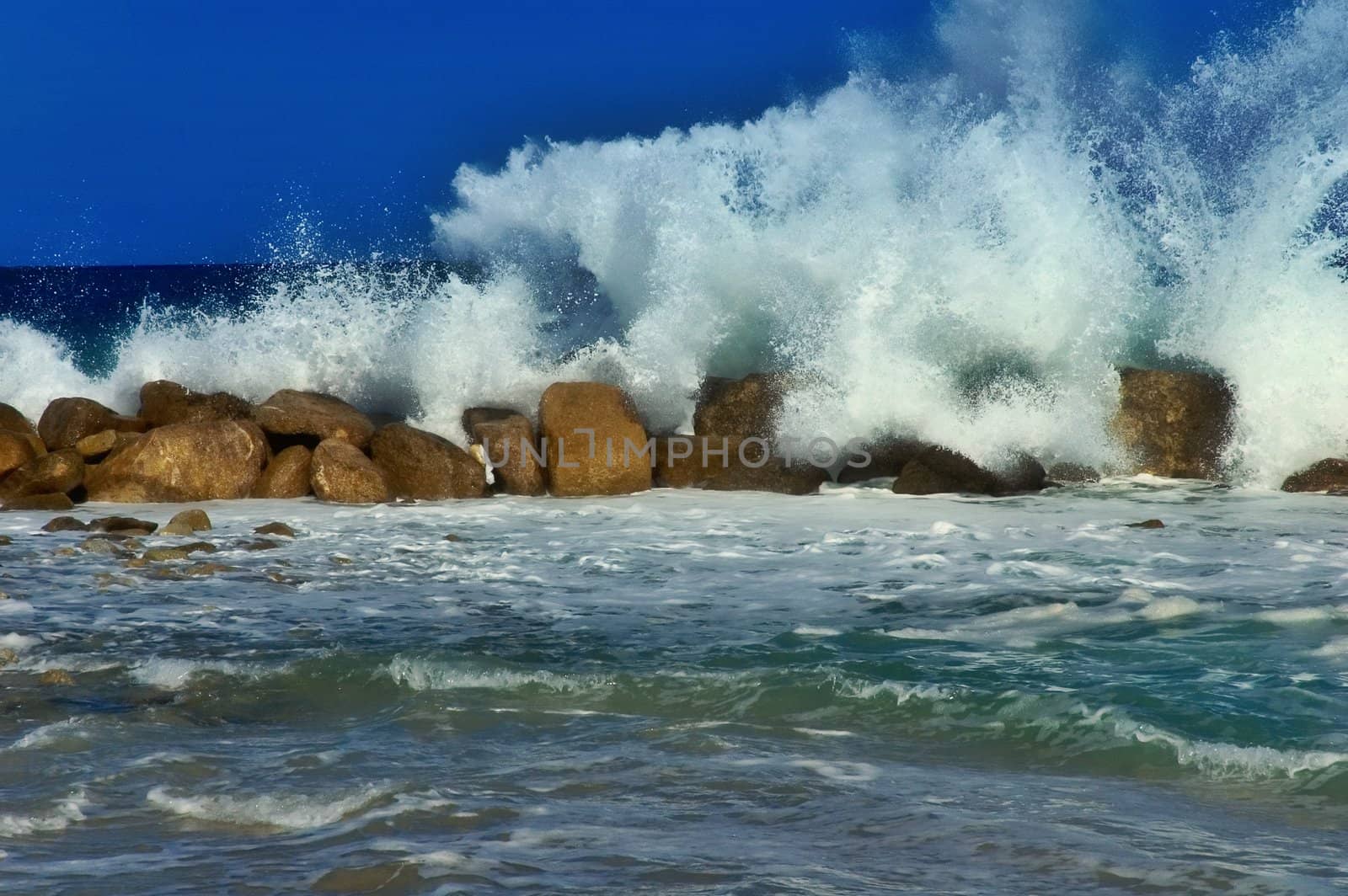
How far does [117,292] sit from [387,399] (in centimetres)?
3652

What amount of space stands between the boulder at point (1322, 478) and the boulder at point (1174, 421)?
0.58 m

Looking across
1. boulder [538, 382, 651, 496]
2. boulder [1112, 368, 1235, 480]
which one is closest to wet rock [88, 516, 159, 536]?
boulder [538, 382, 651, 496]

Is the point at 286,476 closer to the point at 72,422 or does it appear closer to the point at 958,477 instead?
the point at 72,422

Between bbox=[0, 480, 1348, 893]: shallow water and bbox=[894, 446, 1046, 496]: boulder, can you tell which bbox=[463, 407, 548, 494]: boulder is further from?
bbox=[894, 446, 1046, 496]: boulder

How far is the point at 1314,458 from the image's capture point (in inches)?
354

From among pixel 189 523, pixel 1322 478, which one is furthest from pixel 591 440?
pixel 1322 478

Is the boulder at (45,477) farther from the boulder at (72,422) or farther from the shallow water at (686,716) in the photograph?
the shallow water at (686,716)

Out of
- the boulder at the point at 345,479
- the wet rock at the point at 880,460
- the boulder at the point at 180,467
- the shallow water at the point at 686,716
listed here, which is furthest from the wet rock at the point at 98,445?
the wet rock at the point at 880,460

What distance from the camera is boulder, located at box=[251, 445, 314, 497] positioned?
28.0ft

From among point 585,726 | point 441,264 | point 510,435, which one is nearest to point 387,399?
point 510,435

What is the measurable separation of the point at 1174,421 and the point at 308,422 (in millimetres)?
5885

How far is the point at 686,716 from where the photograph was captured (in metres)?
3.84

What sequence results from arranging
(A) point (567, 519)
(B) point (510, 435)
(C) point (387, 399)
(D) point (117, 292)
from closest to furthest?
(A) point (567, 519) → (B) point (510, 435) → (C) point (387, 399) → (D) point (117, 292)

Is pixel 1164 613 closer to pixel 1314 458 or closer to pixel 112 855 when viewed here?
pixel 112 855
